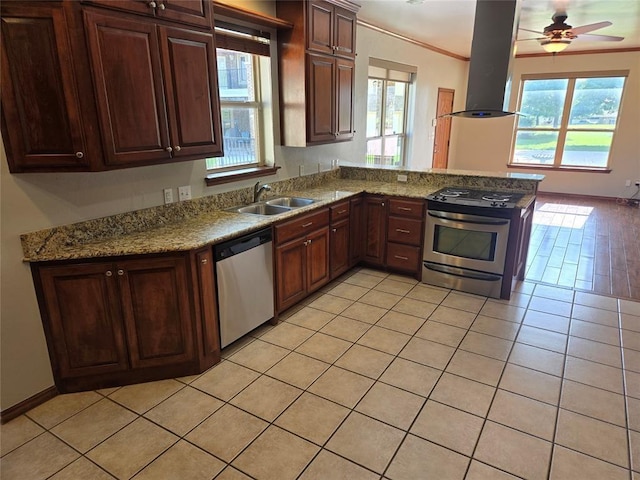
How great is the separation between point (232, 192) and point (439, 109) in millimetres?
5630

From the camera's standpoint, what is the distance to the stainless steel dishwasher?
8.75 feet

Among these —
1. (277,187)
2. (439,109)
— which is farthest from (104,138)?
(439,109)

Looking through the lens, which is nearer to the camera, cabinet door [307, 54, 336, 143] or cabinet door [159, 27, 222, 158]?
cabinet door [159, 27, 222, 158]

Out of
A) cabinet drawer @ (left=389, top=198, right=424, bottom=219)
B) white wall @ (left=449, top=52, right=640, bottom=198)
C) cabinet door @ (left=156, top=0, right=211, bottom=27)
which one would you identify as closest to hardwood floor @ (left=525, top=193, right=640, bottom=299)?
white wall @ (left=449, top=52, right=640, bottom=198)

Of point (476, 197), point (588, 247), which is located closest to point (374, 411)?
point (476, 197)

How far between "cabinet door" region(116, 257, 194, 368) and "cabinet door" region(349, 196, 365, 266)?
207 cm

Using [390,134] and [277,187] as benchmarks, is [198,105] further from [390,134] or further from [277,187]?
→ [390,134]

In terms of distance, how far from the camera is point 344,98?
411cm

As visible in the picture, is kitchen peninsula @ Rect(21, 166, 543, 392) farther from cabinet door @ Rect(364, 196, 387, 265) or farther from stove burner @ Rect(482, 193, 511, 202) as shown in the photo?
cabinet door @ Rect(364, 196, 387, 265)

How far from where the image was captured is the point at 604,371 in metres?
2.64

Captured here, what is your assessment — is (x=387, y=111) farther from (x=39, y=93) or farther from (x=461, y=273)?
(x=39, y=93)

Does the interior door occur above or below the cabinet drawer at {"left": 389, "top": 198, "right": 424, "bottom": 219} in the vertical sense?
above

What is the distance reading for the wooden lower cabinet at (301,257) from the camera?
3.16 meters

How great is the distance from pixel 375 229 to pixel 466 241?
3.03 feet
